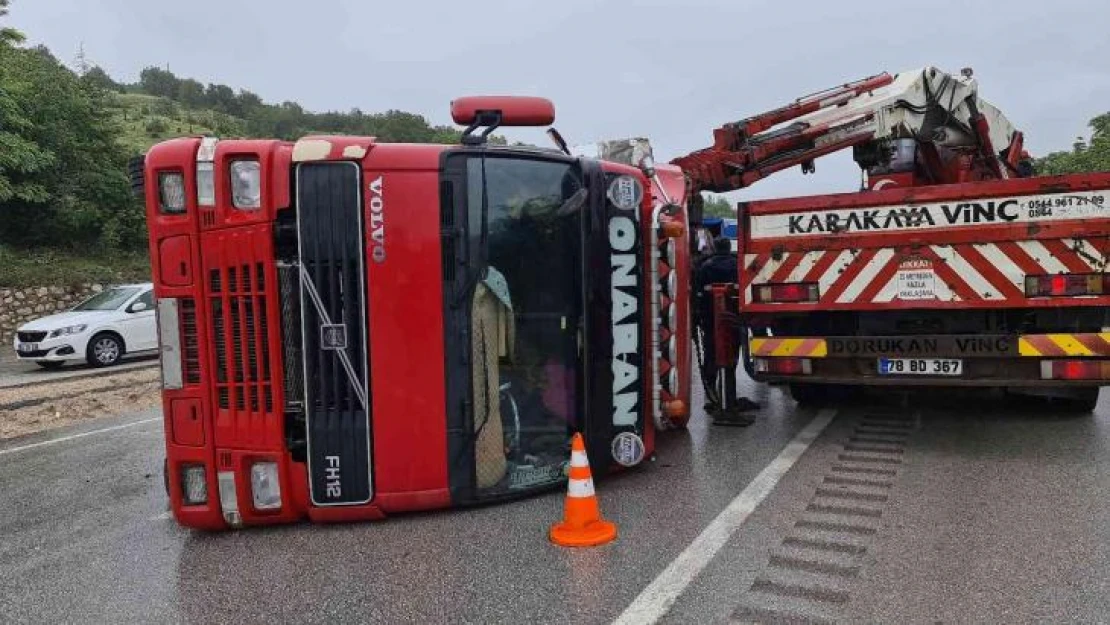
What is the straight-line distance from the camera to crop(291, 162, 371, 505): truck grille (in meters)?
4.12

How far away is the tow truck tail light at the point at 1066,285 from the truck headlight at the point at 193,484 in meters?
5.46

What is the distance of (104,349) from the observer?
13.6 metres

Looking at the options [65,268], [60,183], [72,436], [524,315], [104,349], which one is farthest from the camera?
[60,183]

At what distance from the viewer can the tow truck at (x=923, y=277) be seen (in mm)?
5410

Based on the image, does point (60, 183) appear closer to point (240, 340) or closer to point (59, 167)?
point (59, 167)

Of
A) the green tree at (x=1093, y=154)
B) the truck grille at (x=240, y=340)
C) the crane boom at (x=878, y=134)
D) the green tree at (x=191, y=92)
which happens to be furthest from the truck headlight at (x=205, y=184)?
the green tree at (x=191, y=92)

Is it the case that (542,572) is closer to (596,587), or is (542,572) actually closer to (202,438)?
(596,587)

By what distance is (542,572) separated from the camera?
3600 millimetres

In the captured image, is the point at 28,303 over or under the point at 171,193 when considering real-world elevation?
under

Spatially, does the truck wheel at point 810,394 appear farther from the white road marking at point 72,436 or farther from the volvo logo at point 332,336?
the white road marking at point 72,436

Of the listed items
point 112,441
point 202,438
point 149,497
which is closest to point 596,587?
point 202,438

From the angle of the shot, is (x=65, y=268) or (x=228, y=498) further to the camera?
(x=65, y=268)

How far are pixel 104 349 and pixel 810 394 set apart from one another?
11.9 m

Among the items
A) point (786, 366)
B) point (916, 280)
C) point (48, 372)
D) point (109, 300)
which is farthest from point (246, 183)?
point (109, 300)
